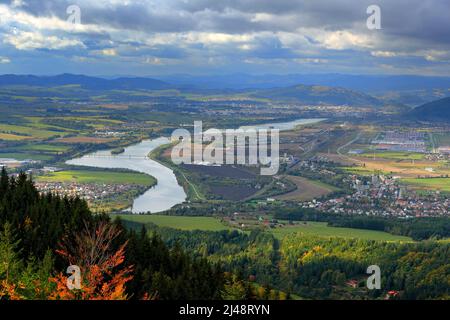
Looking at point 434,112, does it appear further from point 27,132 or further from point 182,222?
point 182,222

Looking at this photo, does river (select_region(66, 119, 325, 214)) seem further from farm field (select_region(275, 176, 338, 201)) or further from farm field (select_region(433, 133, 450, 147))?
farm field (select_region(433, 133, 450, 147))

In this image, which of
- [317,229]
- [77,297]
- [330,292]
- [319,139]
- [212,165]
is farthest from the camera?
[319,139]

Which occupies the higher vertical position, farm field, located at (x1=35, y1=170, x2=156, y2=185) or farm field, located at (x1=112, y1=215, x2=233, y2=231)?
farm field, located at (x1=35, y1=170, x2=156, y2=185)

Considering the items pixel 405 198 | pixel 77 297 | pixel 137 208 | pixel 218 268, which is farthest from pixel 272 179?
pixel 77 297

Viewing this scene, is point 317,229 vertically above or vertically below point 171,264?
below

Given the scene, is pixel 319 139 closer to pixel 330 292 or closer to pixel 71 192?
pixel 71 192

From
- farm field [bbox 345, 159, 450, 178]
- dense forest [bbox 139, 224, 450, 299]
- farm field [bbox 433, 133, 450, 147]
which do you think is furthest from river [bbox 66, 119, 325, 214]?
farm field [bbox 433, 133, 450, 147]

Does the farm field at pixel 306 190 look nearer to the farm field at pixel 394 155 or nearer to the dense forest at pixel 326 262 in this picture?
the dense forest at pixel 326 262
